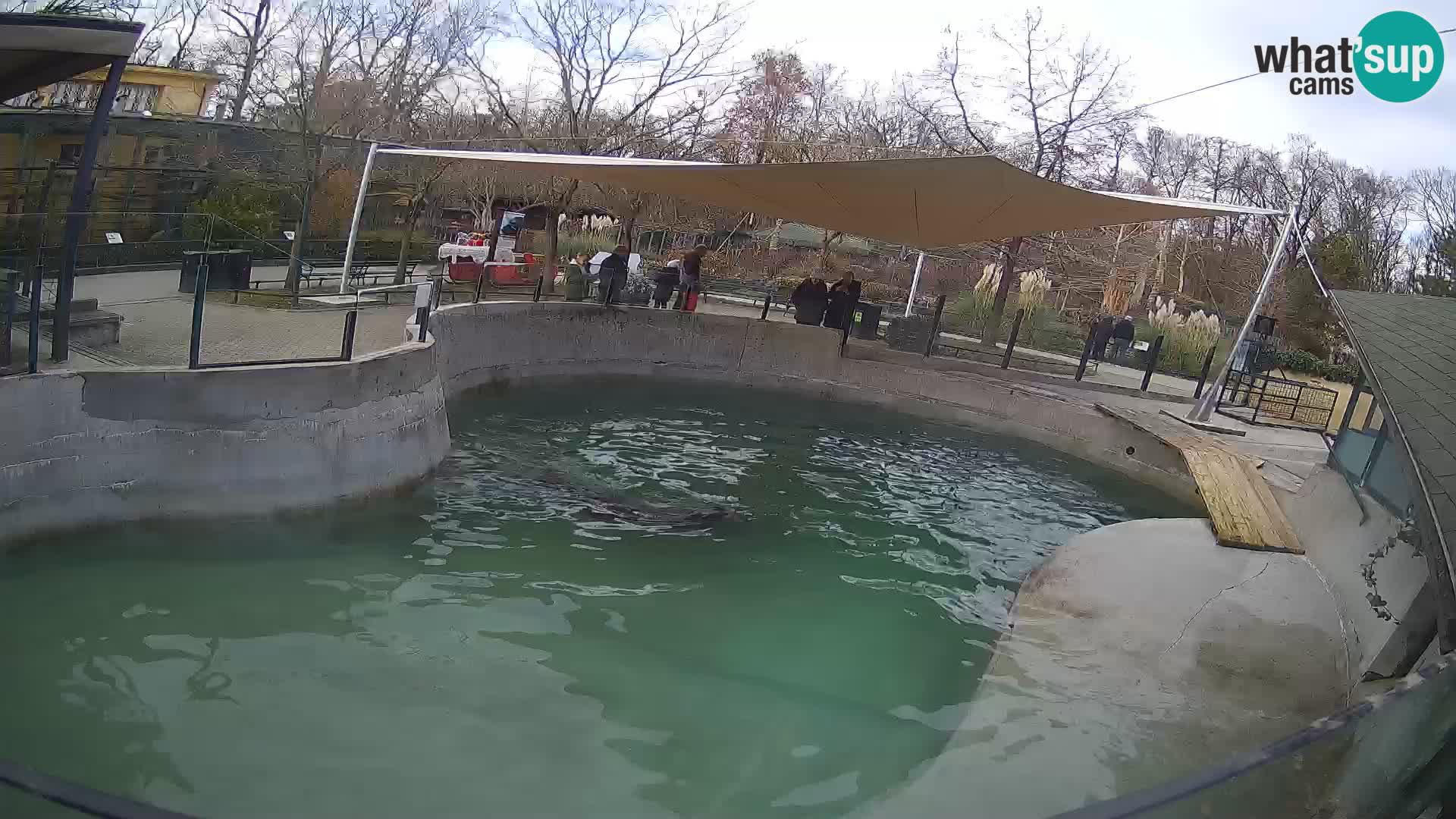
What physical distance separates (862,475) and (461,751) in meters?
7.16

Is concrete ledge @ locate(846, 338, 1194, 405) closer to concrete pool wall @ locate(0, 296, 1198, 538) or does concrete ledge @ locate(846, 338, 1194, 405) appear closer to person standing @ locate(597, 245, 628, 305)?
concrete pool wall @ locate(0, 296, 1198, 538)

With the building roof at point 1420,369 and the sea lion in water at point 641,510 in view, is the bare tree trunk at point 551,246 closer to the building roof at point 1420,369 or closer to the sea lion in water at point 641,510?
the sea lion in water at point 641,510

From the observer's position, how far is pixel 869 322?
17.5 meters

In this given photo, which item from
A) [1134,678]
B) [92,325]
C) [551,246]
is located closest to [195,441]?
[92,325]

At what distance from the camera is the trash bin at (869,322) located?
1739 centimetres

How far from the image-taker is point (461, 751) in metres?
4.81

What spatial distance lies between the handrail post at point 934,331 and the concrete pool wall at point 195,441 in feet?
31.7

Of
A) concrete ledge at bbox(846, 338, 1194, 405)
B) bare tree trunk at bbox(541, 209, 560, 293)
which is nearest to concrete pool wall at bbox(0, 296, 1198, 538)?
concrete ledge at bbox(846, 338, 1194, 405)

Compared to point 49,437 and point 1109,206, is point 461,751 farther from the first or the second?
point 1109,206

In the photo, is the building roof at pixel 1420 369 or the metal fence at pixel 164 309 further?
the metal fence at pixel 164 309

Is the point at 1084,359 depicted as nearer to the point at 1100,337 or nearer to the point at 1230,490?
the point at 1100,337

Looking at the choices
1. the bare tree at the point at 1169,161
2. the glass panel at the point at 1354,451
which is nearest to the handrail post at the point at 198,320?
the glass panel at the point at 1354,451

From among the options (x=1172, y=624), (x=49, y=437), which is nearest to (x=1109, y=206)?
(x=1172, y=624)

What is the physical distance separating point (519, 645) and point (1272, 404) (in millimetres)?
13918
